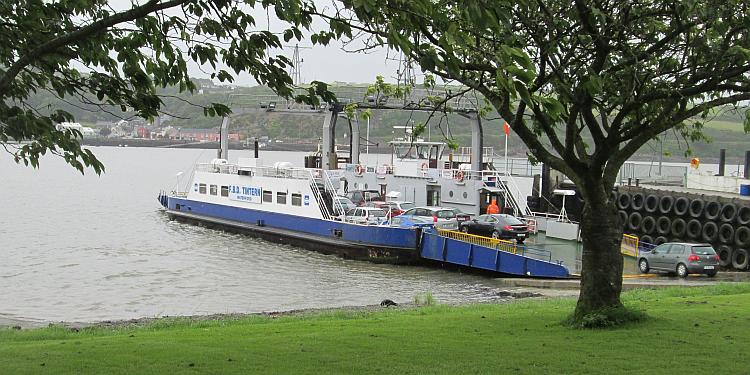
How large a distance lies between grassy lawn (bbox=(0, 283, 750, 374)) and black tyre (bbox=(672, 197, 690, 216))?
22.2m

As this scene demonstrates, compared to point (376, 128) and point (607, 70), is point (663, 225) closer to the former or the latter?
point (607, 70)

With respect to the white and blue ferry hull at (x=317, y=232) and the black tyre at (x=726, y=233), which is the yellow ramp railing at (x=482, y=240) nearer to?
the white and blue ferry hull at (x=317, y=232)

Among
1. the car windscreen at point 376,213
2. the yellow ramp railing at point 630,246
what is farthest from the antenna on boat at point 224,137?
the yellow ramp railing at point 630,246

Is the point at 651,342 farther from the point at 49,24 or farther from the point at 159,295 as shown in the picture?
the point at 159,295

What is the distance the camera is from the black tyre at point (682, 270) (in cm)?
2919

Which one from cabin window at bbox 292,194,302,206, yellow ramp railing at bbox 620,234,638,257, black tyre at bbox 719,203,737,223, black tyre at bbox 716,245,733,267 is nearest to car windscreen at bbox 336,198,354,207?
cabin window at bbox 292,194,302,206

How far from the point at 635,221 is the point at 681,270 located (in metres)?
10.3

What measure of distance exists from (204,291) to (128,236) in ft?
65.3

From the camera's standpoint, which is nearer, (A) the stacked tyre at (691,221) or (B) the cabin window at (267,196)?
(A) the stacked tyre at (691,221)

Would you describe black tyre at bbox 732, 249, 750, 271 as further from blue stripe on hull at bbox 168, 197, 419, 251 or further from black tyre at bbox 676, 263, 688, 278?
blue stripe on hull at bbox 168, 197, 419, 251

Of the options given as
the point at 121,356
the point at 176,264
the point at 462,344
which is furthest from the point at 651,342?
the point at 176,264

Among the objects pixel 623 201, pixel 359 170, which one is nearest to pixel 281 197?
pixel 359 170

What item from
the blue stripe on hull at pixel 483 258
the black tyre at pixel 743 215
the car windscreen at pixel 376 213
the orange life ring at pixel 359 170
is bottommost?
the blue stripe on hull at pixel 483 258

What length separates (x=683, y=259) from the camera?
1152 inches
